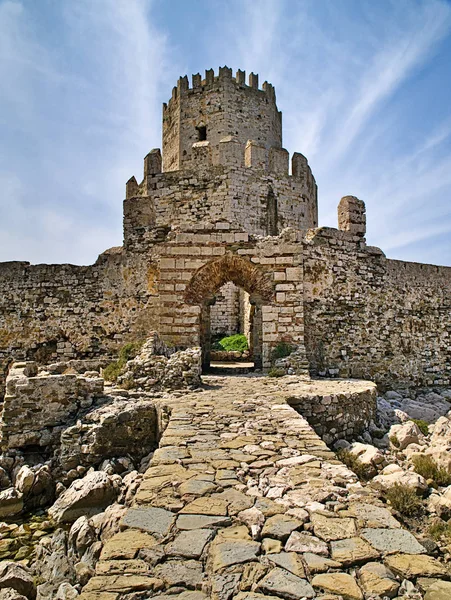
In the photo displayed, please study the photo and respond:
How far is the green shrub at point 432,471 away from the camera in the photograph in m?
5.37

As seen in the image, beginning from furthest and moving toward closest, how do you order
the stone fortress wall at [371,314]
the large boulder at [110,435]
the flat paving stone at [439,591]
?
1. the stone fortress wall at [371,314]
2. the large boulder at [110,435]
3. the flat paving stone at [439,591]

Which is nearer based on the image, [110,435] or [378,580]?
[378,580]

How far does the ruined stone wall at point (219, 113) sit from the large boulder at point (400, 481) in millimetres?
16648

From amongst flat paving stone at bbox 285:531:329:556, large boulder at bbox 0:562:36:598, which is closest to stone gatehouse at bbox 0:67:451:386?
large boulder at bbox 0:562:36:598

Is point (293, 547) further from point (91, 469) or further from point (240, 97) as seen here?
point (240, 97)

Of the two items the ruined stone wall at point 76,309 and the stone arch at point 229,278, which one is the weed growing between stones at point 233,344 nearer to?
the ruined stone wall at point 76,309

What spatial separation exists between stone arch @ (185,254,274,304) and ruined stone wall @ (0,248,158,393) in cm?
221

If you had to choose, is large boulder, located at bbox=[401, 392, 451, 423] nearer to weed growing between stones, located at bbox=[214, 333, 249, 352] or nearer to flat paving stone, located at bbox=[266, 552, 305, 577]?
weed growing between stones, located at bbox=[214, 333, 249, 352]

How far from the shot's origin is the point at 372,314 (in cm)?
1227

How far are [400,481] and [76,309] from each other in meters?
9.87

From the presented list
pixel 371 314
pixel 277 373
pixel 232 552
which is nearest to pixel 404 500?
pixel 232 552

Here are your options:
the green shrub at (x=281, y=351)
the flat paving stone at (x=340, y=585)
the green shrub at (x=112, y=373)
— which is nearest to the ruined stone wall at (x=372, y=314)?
the green shrub at (x=281, y=351)

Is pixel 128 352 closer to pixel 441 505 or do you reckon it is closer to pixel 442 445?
pixel 442 445

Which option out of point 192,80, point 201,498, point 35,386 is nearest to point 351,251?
point 35,386
